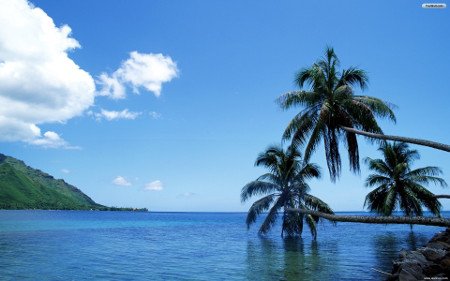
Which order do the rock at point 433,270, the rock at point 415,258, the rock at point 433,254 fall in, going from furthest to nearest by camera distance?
the rock at point 433,254 < the rock at point 415,258 < the rock at point 433,270

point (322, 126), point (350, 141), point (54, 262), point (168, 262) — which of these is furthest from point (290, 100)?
point (54, 262)

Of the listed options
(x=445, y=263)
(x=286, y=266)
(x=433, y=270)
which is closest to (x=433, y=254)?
(x=445, y=263)

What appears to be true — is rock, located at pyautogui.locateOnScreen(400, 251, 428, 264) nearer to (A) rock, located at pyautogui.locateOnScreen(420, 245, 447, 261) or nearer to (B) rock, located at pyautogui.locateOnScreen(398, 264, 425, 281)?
(A) rock, located at pyautogui.locateOnScreen(420, 245, 447, 261)

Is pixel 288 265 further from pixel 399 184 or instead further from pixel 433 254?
pixel 399 184

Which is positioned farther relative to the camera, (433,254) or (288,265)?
(288,265)

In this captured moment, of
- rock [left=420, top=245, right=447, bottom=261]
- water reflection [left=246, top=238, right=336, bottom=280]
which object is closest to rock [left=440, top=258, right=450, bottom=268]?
rock [left=420, top=245, right=447, bottom=261]

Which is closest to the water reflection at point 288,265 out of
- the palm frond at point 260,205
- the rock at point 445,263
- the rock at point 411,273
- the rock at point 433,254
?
the rock at point 411,273

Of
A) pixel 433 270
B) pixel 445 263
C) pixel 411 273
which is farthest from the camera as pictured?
pixel 445 263

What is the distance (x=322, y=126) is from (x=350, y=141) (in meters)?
2.27

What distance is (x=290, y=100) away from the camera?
24.9 meters

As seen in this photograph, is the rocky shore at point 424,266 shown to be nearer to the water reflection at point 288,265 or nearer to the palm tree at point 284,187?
the water reflection at point 288,265

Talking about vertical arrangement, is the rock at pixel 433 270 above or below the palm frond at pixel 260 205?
below

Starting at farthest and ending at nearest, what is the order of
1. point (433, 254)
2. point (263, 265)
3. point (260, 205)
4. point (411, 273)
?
point (260, 205), point (263, 265), point (433, 254), point (411, 273)

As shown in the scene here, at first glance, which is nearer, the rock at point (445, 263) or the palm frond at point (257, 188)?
the rock at point (445, 263)
